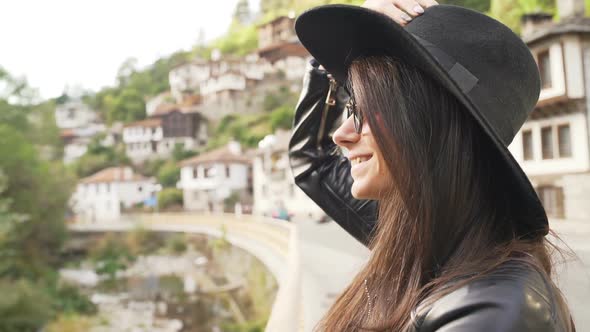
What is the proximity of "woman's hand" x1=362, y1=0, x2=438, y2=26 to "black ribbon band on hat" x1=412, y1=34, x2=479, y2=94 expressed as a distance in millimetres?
156

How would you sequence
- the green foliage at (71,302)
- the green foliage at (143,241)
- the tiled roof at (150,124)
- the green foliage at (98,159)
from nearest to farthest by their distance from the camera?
the green foliage at (71,302)
the green foliage at (143,241)
the green foliage at (98,159)
the tiled roof at (150,124)

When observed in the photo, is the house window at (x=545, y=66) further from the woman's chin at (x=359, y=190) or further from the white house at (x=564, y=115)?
the woman's chin at (x=359, y=190)

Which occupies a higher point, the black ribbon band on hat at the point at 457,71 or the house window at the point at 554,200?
the black ribbon band on hat at the point at 457,71

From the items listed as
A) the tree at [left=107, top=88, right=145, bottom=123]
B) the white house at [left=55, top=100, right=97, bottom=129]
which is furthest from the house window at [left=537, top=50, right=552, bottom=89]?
the white house at [left=55, top=100, right=97, bottom=129]

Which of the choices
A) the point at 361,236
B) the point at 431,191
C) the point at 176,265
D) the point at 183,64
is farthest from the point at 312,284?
the point at 183,64

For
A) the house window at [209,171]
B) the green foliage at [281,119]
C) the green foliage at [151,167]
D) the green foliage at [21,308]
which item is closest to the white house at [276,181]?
the house window at [209,171]

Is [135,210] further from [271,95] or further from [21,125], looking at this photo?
[21,125]

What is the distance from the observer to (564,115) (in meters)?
17.5

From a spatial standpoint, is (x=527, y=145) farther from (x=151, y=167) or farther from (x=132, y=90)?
(x=132, y=90)

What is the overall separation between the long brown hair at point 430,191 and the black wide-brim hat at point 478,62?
0.13 ft

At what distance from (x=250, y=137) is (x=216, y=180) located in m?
12.7

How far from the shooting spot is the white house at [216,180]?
5359cm

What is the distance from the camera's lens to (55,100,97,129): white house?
107000 millimetres

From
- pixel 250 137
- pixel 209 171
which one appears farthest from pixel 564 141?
pixel 250 137
